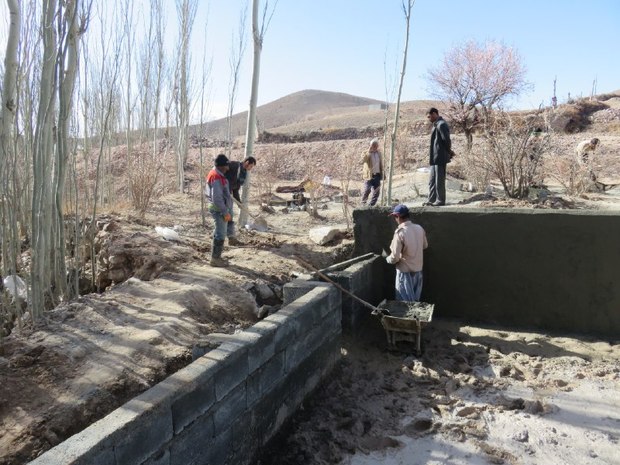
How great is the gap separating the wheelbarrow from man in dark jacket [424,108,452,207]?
2.73 m

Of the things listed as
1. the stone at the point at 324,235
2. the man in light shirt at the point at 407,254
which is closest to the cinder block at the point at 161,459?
the man in light shirt at the point at 407,254

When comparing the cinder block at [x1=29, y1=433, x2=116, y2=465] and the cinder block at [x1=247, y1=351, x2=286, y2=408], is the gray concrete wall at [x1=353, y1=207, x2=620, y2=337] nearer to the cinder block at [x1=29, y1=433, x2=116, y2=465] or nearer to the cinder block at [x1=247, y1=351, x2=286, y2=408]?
the cinder block at [x1=247, y1=351, x2=286, y2=408]

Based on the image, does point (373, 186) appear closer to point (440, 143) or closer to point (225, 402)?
point (440, 143)

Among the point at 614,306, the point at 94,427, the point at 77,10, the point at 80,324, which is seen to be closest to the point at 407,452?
the point at 94,427

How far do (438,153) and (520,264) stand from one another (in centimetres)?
238

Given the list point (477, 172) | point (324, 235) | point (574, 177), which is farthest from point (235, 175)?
point (574, 177)

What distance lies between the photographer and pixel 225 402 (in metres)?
2.65

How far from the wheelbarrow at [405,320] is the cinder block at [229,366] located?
1.85 meters

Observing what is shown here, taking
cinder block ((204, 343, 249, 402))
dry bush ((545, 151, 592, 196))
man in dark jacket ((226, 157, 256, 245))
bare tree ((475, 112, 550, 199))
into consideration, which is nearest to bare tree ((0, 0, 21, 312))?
cinder block ((204, 343, 249, 402))

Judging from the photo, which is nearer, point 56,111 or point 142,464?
point 142,464

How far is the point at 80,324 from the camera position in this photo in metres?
3.74

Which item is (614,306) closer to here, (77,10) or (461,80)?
(77,10)

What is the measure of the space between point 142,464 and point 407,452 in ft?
5.66

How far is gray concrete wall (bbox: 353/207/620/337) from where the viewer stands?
15.5ft
